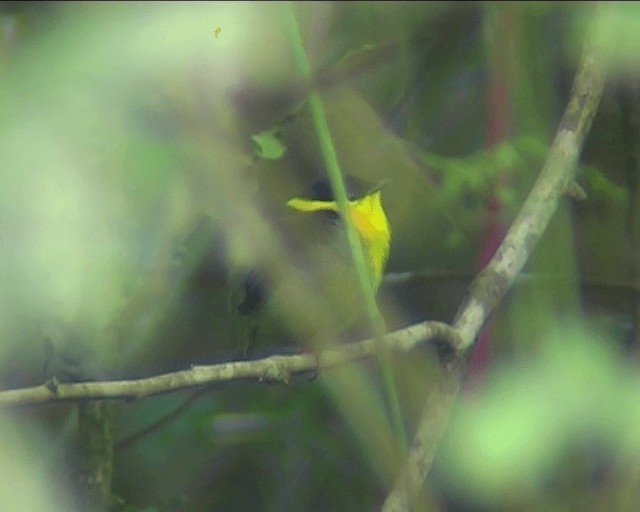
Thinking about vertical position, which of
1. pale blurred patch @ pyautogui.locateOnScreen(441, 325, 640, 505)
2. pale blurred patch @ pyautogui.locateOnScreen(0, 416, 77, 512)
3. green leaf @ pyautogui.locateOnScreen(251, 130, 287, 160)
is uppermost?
green leaf @ pyautogui.locateOnScreen(251, 130, 287, 160)

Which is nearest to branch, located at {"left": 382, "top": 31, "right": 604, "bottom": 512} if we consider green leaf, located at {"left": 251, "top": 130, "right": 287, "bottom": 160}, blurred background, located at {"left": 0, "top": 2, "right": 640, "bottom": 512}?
blurred background, located at {"left": 0, "top": 2, "right": 640, "bottom": 512}

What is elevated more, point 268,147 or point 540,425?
point 268,147

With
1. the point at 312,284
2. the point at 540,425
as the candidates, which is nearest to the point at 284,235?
the point at 312,284

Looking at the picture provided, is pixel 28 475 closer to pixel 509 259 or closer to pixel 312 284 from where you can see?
pixel 312 284

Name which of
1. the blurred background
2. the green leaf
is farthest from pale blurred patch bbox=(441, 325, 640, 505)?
the green leaf

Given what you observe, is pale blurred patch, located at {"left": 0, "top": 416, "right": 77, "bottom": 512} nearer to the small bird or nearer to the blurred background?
the blurred background

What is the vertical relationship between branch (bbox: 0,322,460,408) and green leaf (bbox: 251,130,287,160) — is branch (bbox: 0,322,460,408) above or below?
A: below
